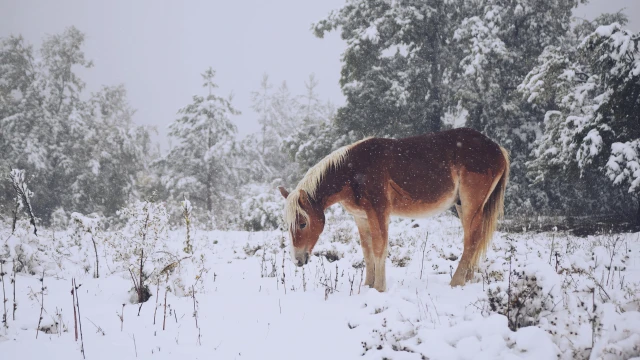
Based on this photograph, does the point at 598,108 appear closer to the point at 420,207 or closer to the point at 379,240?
the point at 420,207

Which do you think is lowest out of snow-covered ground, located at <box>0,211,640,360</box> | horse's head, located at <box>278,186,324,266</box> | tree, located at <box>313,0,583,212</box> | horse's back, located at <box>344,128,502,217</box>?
snow-covered ground, located at <box>0,211,640,360</box>

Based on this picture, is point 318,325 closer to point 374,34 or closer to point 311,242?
point 311,242

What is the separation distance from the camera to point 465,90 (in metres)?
13.2

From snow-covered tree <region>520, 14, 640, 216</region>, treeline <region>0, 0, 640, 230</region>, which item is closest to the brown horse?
snow-covered tree <region>520, 14, 640, 216</region>

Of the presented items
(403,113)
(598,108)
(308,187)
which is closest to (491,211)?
(308,187)

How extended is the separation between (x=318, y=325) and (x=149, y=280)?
2.30 meters

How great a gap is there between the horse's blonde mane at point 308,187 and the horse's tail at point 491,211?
2111 millimetres

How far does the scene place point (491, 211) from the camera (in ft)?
16.4

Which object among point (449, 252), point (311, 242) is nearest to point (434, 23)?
point (449, 252)

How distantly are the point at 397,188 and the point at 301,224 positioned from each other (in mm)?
1340

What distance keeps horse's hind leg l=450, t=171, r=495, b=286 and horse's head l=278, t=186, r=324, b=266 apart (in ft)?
6.42

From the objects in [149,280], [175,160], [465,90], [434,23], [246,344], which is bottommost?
[246,344]

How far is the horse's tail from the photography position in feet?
16.0

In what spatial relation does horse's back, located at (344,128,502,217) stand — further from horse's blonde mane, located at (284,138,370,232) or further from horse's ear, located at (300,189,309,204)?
horse's ear, located at (300,189,309,204)
